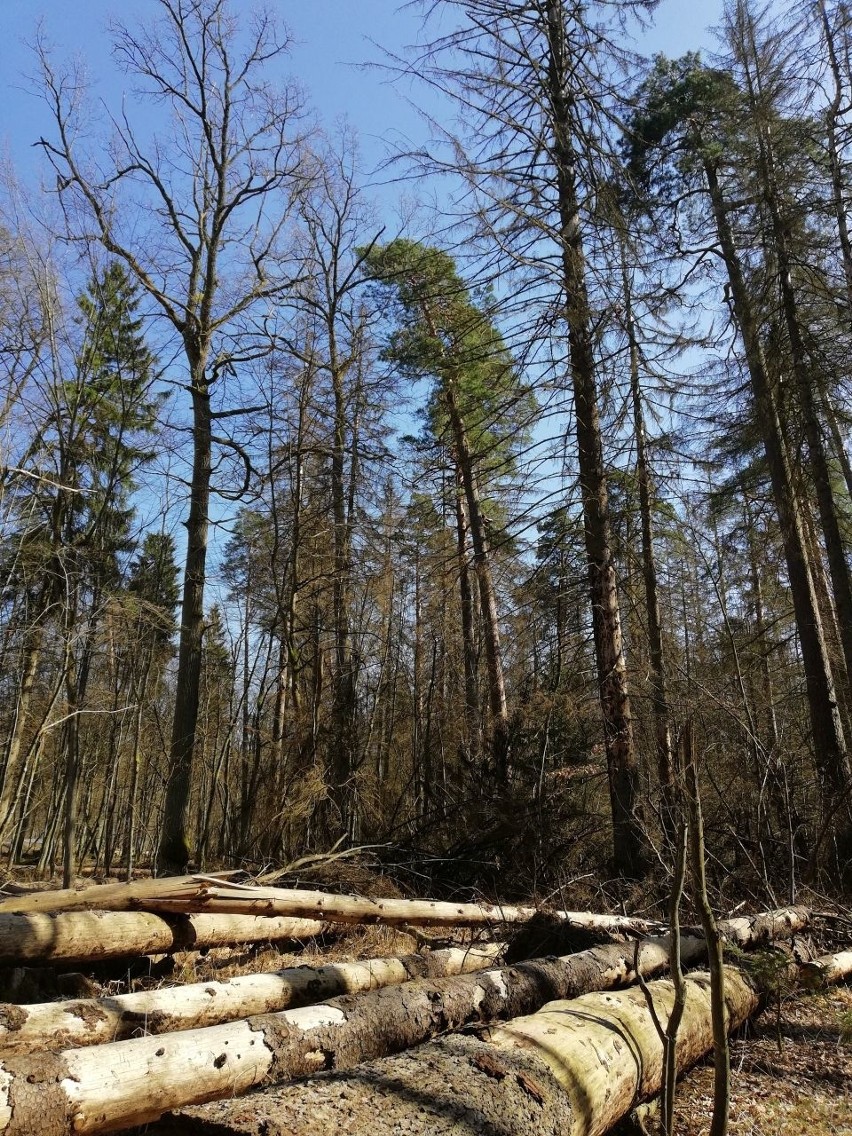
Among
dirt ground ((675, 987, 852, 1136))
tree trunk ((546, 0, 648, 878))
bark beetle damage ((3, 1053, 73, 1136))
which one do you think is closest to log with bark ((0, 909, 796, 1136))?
bark beetle damage ((3, 1053, 73, 1136))

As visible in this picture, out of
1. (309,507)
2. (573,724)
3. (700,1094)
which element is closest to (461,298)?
(309,507)

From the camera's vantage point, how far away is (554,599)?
1011cm

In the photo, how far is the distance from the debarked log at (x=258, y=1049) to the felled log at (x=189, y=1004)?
0.74 meters

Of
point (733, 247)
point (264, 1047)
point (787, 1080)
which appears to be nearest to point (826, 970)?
point (787, 1080)

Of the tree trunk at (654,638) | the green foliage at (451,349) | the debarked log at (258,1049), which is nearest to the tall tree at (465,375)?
the green foliage at (451,349)

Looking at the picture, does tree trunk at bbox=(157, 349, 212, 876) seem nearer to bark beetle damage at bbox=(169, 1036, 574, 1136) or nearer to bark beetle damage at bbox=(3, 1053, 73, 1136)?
bark beetle damage at bbox=(3, 1053, 73, 1136)

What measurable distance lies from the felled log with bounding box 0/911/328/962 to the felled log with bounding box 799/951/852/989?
14.7 ft

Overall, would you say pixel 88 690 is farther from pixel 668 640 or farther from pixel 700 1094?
pixel 700 1094

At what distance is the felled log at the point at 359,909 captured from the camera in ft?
19.4

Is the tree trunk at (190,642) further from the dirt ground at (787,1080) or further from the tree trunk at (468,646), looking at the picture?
the dirt ground at (787,1080)

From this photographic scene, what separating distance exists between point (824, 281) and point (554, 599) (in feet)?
26.2

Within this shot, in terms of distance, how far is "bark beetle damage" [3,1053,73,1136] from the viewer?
3.03 metres

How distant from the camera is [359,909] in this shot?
6.75 m

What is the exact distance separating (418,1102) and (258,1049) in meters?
1.32
